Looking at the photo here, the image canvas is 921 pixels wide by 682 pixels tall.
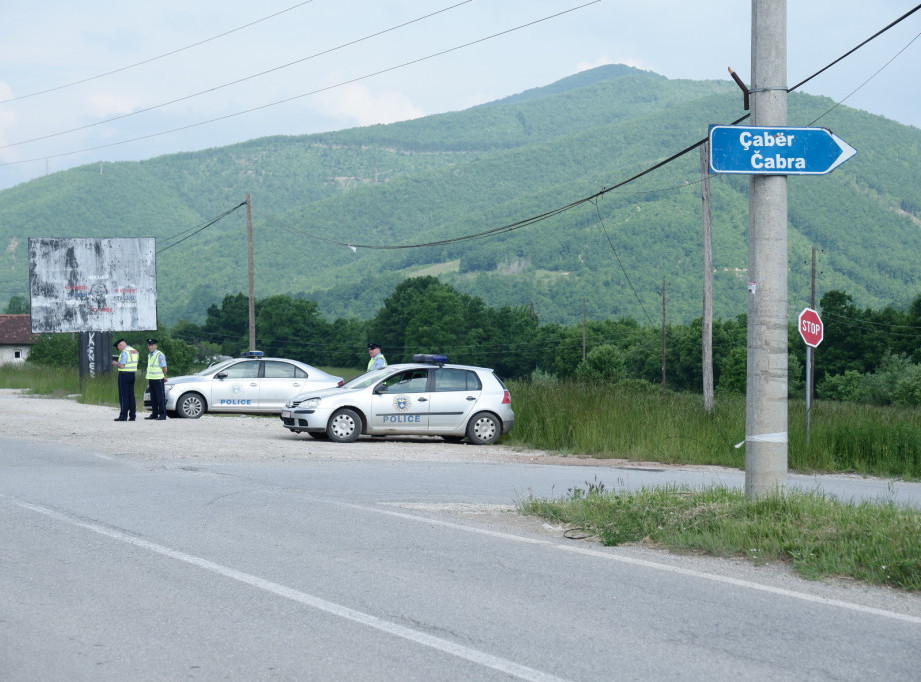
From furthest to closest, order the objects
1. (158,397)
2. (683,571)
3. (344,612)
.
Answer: (158,397) < (683,571) < (344,612)

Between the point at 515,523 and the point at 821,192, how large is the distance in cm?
15281

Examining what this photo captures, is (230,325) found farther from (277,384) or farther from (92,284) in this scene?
(277,384)

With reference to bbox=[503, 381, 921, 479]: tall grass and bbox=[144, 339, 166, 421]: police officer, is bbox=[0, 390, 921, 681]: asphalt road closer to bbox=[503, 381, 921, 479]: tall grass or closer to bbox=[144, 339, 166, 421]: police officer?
bbox=[503, 381, 921, 479]: tall grass

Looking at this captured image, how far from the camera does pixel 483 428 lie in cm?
1911

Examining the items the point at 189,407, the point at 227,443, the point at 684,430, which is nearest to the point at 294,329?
the point at 189,407

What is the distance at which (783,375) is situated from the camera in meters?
8.60

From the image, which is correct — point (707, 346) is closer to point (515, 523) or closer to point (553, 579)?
point (515, 523)

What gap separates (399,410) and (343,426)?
102 centimetres

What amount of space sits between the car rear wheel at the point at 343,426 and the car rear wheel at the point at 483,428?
1984mm

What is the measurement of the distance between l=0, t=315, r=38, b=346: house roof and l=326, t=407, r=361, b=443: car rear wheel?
10321 cm

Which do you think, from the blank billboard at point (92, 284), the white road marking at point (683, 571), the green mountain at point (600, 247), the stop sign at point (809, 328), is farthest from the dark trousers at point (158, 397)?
the green mountain at point (600, 247)

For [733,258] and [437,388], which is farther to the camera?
[733,258]

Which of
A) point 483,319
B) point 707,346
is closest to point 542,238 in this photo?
point 483,319

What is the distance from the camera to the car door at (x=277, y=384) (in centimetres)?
2538
